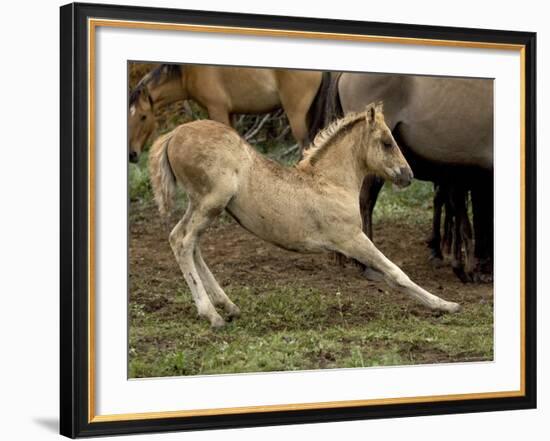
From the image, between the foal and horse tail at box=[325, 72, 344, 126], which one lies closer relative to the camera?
the foal

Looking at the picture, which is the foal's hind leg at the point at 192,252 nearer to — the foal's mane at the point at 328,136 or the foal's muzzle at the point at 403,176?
the foal's mane at the point at 328,136

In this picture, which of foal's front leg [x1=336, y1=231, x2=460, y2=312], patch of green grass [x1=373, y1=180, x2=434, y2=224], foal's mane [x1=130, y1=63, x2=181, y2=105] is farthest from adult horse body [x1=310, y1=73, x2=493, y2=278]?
foal's mane [x1=130, y1=63, x2=181, y2=105]

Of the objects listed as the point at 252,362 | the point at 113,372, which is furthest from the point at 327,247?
the point at 113,372

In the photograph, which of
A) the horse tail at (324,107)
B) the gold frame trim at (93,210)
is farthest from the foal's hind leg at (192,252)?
the horse tail at (324,107)

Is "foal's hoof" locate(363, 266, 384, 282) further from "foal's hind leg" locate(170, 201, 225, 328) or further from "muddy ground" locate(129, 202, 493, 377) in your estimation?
"foal's hind leg" locate(170, 201, 225, 328)

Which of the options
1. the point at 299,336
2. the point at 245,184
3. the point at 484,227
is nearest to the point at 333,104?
the point at 245,184

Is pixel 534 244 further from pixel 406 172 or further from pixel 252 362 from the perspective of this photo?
pixel 252 362

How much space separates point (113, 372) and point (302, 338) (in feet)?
4.17

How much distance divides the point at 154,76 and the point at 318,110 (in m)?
1.47

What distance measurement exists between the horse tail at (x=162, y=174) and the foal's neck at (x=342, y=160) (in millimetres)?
837

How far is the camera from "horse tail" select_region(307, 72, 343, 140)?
27.1ft

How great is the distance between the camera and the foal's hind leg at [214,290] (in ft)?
24.8

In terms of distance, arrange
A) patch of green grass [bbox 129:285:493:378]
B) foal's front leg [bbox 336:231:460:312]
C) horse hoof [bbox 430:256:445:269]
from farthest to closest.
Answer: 1. horse hoof [bbox 430:256:445:269]
2. foal's front leg [bbox 336:231:460:312]
3. patch of green grass [bbox 129:285:493:378]

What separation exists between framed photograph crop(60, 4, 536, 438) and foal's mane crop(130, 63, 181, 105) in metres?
0.03
